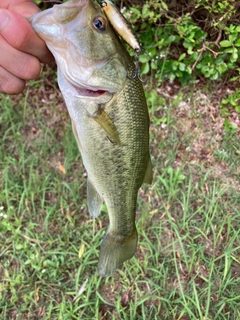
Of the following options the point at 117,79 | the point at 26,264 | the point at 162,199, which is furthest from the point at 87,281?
the point at 117,79

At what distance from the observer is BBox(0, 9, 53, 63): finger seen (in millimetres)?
1151

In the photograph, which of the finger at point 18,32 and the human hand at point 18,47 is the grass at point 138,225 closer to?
the human hand at point 18,47

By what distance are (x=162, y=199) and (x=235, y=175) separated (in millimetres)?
557

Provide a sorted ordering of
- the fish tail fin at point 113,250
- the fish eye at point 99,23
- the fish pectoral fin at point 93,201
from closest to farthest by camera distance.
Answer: the fish eye at point 99,23 → the fish pectoral fin at point 93,201 → the fish tail fin at point 113,250

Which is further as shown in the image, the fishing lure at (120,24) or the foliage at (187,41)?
the foliage at (187,41)

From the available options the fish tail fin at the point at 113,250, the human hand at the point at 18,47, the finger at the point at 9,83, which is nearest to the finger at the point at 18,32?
the human hand at the point at 18,47

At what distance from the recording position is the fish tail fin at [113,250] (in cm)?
167

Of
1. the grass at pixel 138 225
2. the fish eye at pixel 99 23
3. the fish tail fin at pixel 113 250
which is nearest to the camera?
the fish eye at pixel 99 23

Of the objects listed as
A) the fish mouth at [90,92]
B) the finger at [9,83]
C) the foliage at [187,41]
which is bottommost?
the foliage at [187,41]

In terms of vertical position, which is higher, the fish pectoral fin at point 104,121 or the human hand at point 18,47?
the human hand at point 18,47

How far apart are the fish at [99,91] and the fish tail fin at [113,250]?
11.3 inches

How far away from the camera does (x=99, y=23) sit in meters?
1.24

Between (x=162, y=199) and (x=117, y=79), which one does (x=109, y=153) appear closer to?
(x=117, y=79)

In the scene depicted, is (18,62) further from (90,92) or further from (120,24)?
(120,24)
